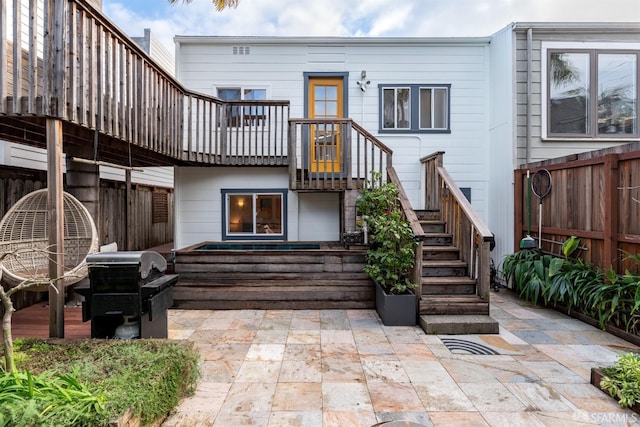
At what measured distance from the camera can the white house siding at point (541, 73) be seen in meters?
5.77

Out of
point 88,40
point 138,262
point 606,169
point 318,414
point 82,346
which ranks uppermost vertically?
point 88,40

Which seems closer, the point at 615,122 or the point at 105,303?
the point at 105,303

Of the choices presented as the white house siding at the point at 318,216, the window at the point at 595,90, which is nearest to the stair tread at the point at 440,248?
the white house siding at the point at 318,216

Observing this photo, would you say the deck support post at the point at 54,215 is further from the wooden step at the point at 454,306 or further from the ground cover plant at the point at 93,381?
the wooden step at the point at 454,306

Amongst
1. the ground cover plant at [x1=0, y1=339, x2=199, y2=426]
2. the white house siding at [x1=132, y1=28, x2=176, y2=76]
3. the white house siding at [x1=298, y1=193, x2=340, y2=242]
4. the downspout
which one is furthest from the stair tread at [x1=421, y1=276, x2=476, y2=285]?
the white house siding at [x1=132, y1=28, x2=176, y2=76]

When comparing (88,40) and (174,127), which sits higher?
(88,40)

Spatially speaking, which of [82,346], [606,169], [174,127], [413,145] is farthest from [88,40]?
[606,169]

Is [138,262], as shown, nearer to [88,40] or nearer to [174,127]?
[88,40]

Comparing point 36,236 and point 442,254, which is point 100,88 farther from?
point 442,254

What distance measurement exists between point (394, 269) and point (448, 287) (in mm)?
785

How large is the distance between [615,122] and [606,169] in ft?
9.19

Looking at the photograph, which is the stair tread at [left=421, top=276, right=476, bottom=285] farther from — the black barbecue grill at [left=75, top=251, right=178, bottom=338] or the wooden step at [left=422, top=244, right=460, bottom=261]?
the black barbecue grill at [left=75, top=251, right=178, bottom=338]

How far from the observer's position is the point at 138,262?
2.84 meters

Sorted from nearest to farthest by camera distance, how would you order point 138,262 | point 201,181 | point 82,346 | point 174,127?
point 82,346, point 138,262, point 174,127, point 201,181
